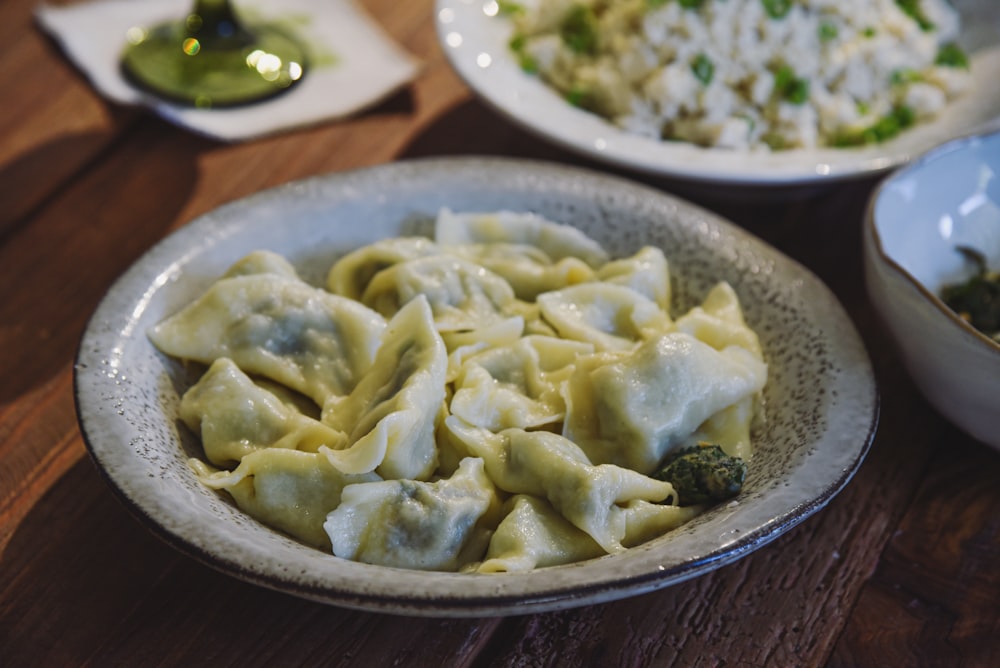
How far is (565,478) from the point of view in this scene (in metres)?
1.59

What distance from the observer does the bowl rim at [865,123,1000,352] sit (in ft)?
5.51

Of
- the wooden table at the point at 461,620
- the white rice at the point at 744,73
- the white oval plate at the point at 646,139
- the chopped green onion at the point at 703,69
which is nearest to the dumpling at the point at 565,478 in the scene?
the wooden table at the point at 461,620

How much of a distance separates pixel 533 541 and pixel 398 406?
1.05 feet

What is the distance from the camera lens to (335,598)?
1285 millimetres

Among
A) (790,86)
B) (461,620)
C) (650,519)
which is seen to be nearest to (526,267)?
(650,519)

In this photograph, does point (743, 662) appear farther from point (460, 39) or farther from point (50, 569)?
point (460, 39)

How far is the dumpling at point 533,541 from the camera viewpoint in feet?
4.77

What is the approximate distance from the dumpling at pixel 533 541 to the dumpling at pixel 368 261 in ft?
2.15

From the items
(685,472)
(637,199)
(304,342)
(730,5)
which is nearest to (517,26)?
(730,5)

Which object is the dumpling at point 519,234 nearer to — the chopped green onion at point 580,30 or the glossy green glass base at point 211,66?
the chopped green onion at point 580,30

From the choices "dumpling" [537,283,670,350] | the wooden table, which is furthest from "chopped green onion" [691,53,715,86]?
"dumpling" [537,283,670,350]

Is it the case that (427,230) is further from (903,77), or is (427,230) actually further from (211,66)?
(903,77)

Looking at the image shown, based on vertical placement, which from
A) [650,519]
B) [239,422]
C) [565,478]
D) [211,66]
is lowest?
[650,519]

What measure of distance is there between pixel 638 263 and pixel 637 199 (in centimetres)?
21
